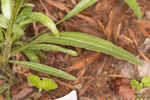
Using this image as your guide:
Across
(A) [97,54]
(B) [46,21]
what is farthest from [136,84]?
(B) [46,21]

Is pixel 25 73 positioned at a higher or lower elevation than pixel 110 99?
higher

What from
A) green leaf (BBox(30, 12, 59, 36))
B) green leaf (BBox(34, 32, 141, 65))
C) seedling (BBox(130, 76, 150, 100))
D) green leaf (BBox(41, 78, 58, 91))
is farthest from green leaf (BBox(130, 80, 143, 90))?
green leaf (BBox(30, 12, 59, 36))

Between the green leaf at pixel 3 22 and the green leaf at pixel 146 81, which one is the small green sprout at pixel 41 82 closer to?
the green leaf at pixel 3 22

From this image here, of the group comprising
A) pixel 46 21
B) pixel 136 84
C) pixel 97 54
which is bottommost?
pixel 136 84

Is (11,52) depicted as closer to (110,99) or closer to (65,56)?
(65,56)

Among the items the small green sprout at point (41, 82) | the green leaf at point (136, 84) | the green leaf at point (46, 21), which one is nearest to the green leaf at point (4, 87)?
the small green sprout at point (41, 82)

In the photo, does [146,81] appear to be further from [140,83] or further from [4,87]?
[4,87]

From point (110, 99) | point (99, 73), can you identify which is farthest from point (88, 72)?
point (110, 99)

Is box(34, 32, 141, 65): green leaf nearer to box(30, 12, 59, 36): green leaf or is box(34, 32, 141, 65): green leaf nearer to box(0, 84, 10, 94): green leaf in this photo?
box(30, 12, 59, 36): green leaf
